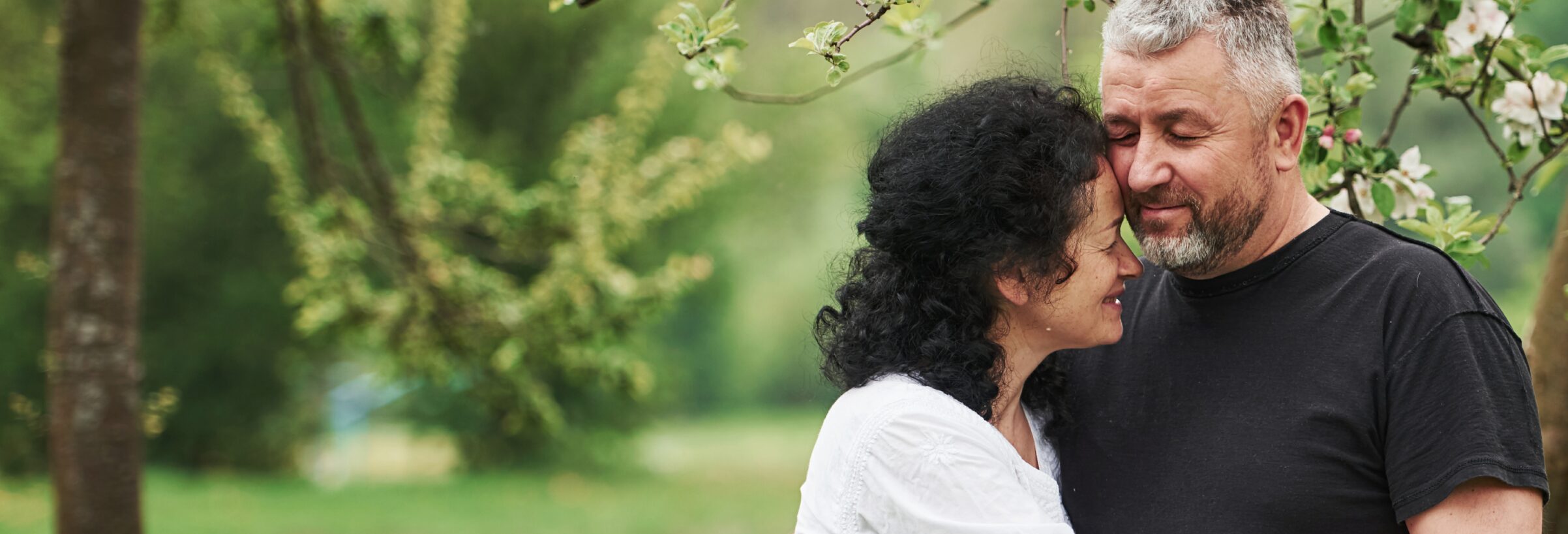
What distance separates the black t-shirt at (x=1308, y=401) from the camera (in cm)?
175

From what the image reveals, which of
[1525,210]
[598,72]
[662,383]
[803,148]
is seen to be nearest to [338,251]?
[598,72]

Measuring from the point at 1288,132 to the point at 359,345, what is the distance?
7.52 m

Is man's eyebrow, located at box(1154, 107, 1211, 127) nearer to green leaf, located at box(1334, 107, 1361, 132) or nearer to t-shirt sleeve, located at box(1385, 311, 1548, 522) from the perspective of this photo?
t-shirt sleeve, located at box(1385, 311, 1548, 522)

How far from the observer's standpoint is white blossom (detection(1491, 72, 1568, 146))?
246 cm

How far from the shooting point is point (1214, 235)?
204 cm

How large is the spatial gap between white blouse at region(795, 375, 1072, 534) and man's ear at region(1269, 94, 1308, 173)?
0.62 metres

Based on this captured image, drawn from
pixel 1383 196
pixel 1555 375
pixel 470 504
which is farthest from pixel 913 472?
pixel 470 504

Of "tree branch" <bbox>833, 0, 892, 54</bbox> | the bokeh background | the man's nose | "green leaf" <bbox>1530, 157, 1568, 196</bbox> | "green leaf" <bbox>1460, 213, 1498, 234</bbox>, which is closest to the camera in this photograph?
the man's nose

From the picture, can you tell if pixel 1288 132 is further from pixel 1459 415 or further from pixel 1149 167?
pixel 1459 415

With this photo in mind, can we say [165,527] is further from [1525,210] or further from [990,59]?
[1525,210]

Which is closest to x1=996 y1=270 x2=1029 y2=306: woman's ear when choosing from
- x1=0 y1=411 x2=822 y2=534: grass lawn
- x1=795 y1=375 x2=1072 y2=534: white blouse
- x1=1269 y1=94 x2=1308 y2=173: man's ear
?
x1=795 y1=375 x2=1072 y2=534: white blouse

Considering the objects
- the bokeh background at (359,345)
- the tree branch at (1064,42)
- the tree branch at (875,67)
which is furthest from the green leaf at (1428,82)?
the bokeh background at (359,345)

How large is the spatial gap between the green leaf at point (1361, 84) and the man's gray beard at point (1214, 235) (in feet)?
1.70

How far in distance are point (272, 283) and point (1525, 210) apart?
1291 cm
